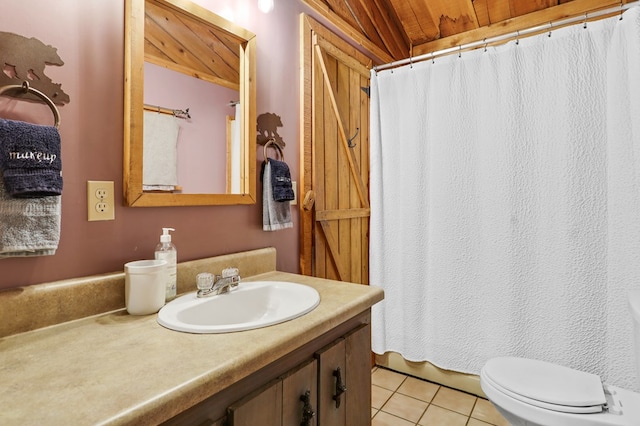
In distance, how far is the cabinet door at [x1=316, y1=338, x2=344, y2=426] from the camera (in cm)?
102

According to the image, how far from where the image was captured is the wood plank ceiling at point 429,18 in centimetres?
220

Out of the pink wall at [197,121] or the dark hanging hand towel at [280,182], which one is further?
the dark hanging hand towel at [280,182]

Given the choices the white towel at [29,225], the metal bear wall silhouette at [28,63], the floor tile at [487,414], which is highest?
the metal bear wall silhouette at [28,63]

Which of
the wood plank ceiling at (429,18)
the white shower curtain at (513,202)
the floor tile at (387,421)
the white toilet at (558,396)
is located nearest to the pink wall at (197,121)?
the wood plank ceiling at (429,18)

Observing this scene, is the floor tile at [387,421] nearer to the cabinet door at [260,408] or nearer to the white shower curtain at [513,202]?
the white shower curtain at [513,202]

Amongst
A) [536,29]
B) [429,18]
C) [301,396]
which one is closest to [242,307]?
[301,396]

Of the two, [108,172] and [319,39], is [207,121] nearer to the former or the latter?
[108,172]

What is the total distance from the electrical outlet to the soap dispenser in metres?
0.16

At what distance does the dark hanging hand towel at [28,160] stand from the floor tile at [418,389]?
6.66 ft

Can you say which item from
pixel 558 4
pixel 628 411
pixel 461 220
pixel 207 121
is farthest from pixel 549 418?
pixel 558 4

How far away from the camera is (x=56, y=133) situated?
0.88m

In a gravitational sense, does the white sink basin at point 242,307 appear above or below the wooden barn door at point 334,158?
below

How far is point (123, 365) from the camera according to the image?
0.70 m

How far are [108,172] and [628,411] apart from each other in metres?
1.82
